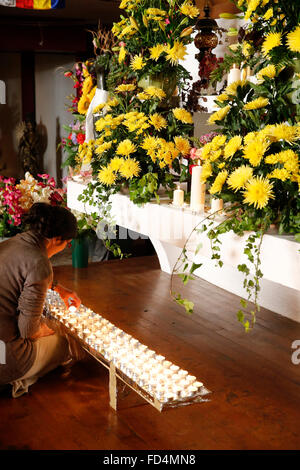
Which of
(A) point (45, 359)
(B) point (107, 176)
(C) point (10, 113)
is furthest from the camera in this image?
(C) point (10, 113)

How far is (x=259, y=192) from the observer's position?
204 centimetres

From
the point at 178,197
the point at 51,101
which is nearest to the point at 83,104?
the point at 178,197

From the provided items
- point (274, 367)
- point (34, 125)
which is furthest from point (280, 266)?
point (34, 125)

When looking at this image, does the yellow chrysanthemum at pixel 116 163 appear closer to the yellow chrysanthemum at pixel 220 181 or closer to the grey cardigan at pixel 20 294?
the grey cardigan at pixel 20 294

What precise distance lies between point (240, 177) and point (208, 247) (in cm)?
45

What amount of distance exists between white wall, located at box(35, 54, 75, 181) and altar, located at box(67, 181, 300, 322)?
4.65 metres

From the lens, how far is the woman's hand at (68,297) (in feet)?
9.75

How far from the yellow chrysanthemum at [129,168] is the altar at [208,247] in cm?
19

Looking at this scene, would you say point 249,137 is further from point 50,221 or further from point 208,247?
point 50,221

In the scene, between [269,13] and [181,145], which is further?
[181,145]

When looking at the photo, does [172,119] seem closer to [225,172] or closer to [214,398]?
[225,172]

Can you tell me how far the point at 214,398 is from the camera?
256cm

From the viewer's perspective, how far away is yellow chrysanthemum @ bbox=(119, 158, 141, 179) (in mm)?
2764

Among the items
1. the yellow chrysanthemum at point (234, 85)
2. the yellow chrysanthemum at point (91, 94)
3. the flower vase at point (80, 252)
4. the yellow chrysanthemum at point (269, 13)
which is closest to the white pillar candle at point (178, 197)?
the yellow chrysanthemum at point (234, 85)
